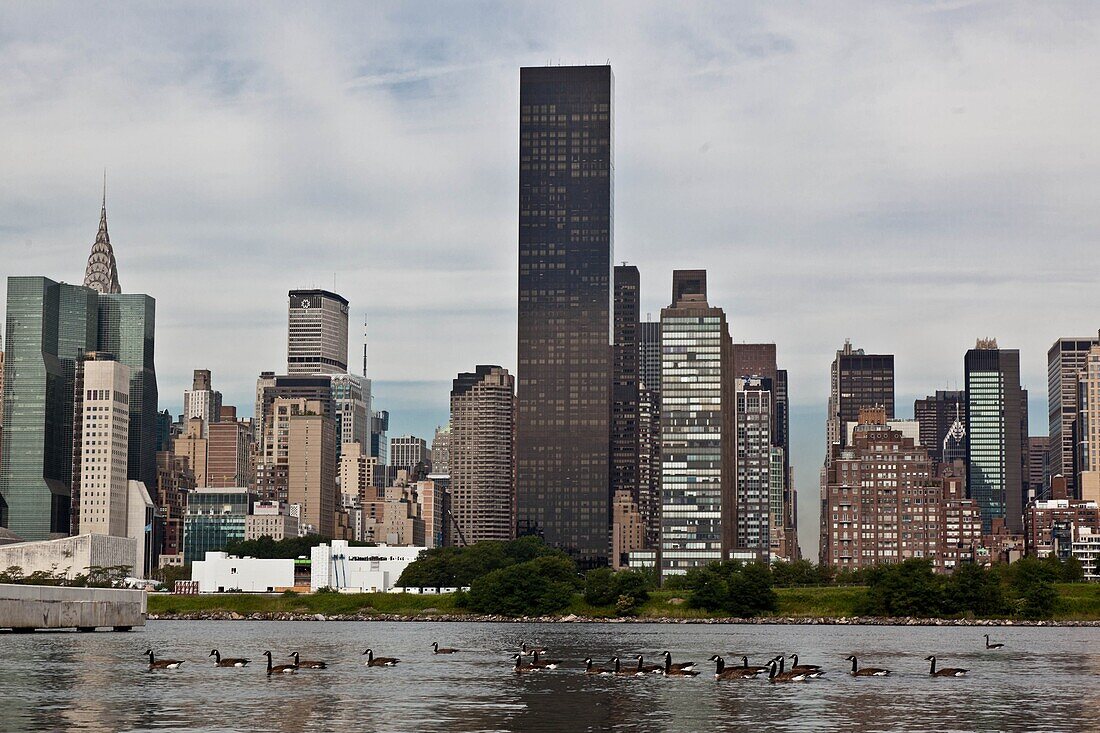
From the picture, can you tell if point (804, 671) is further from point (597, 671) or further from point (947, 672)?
point (597, 671)

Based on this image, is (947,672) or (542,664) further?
(542,664)

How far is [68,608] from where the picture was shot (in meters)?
177

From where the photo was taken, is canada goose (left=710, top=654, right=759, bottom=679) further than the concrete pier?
No

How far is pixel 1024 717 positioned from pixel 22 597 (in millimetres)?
117884

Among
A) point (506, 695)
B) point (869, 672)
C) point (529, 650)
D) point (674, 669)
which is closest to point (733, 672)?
point (674, 669)

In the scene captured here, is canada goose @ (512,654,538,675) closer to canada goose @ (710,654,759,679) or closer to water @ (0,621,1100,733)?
water @ (0,621,1100,733)

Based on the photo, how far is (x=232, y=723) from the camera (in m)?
71.8

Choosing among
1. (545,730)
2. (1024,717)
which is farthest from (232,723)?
(1024,717)

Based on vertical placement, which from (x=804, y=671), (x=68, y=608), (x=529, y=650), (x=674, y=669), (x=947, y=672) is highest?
(x=68, y=608)

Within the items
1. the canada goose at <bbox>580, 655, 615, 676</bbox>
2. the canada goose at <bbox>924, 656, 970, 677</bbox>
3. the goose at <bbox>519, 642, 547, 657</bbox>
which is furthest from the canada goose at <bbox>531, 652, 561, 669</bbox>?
the canada goose at <bbox>924, 656, 970, 677</bbox>

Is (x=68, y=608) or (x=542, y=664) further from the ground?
(x=68, y=608)

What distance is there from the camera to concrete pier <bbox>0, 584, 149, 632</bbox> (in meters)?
166

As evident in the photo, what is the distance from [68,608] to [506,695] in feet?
331

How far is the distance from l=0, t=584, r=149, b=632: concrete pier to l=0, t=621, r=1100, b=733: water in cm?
2171
